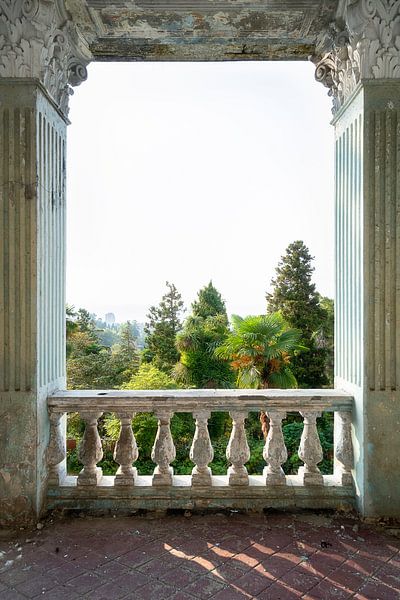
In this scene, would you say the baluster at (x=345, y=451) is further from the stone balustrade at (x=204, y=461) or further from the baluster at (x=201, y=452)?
the baluster at (x=201, y=452)

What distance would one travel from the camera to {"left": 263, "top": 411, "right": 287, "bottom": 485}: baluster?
3189mm

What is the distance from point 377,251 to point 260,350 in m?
10.4

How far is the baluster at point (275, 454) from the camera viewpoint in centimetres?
319

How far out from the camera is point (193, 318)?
1028 inches

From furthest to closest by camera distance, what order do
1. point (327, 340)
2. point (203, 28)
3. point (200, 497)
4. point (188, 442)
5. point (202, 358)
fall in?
point (327, 340)
point (202, 358)
point (188, 442)
point (203, 28)
point (200, 497)

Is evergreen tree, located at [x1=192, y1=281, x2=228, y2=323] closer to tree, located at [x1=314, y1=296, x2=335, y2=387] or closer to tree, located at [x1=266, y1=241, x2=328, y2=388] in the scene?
tree, located at [x1=266, y1=241, x2=328, y2=388]

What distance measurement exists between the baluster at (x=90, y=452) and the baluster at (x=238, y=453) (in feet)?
3.31

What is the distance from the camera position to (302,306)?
28.7 m

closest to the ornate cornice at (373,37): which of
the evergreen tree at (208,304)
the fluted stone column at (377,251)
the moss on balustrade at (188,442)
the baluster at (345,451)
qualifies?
the fluted stone column at (377,251)

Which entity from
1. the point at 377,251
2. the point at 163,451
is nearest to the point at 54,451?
the point at 163,451

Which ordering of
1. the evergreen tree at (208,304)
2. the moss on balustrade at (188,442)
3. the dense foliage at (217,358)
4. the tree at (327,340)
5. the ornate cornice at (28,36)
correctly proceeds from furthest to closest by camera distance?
the evergreen tree at (208,304) < the tree at (327,340) < the moss on balustrade at (188,442) < the dense foliage at (217,358) < the ornate cornice at (28,36)

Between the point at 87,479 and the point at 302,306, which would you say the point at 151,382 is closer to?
the point at 302,306

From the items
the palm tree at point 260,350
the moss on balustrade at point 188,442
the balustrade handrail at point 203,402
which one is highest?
the balustrade handrail at point 203,402

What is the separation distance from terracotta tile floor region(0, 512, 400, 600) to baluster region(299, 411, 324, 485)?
0.80ft
